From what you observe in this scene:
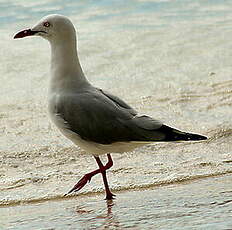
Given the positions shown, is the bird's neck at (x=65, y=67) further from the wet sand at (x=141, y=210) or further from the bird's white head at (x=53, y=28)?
the wet sand at (x=141, y=210)

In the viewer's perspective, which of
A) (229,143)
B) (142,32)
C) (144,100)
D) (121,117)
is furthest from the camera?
(142,32)

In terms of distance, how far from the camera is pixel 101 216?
15.0ft

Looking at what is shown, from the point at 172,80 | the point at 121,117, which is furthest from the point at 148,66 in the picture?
A: the point at 121,117

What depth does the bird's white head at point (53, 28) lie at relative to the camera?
5316 millimetres

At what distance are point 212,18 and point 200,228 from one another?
341 inches

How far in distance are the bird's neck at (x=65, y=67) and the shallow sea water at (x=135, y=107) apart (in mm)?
753

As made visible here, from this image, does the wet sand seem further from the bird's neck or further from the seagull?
the bird's neck

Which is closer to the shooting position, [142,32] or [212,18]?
[142,32]

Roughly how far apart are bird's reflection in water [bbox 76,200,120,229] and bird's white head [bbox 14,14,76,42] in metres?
1.10

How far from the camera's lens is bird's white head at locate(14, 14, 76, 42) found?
532 centimetres

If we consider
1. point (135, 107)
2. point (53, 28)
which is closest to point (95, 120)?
point (53, 28)

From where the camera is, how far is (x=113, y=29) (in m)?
11.6

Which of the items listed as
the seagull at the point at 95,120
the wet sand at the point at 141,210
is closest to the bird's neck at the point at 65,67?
the seagull at the point at 95,120

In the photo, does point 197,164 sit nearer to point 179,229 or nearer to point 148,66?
point 179,229
